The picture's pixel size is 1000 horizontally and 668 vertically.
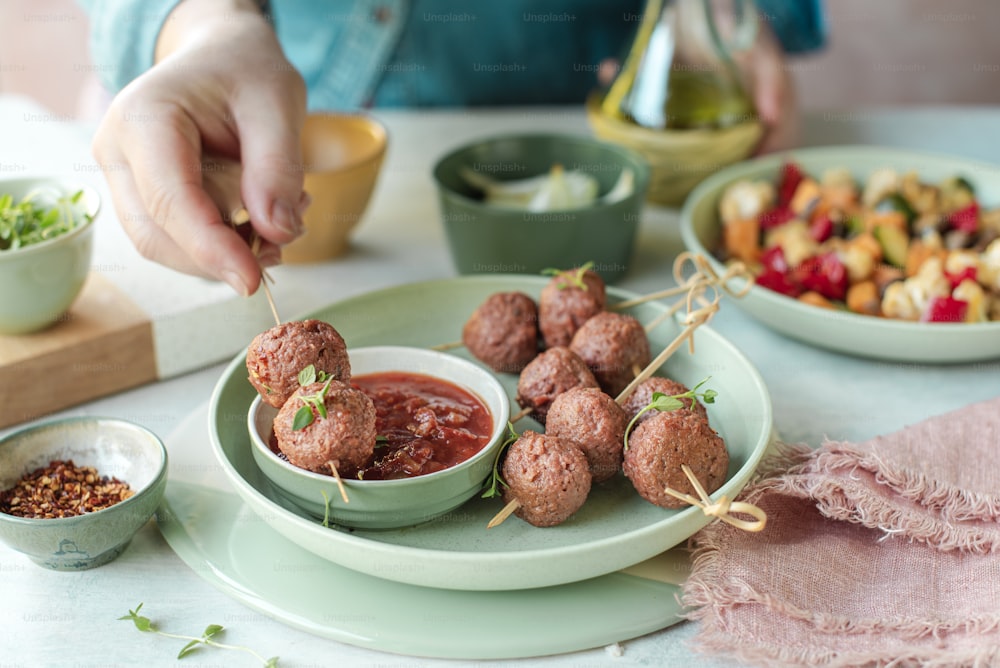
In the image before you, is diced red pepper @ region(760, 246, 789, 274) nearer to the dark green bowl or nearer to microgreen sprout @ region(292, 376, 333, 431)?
the dark green bowl

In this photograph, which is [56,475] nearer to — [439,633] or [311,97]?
[439,633]

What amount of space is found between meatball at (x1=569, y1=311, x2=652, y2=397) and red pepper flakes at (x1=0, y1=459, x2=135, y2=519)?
91cm

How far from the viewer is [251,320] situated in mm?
2326

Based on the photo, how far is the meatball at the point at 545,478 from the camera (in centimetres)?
159

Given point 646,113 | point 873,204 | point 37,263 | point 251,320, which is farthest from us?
point 646,113

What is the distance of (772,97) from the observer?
9.96 feet

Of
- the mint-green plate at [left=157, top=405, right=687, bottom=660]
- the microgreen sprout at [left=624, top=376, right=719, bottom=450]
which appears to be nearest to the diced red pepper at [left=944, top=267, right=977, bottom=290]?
the microgreen sprout at [left=624, top=376, right=719, bottom=450]

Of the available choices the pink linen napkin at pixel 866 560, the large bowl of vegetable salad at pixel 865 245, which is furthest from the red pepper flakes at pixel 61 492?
the large bowl of vegetable salad at pixel 865 245

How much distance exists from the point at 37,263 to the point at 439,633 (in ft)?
3.91

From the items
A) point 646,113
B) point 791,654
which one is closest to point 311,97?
point 646,113

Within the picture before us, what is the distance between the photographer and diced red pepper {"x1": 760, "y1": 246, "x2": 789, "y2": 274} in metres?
2.47

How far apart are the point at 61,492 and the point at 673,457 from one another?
1.07 m

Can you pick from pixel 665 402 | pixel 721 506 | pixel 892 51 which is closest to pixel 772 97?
pixel 665 402

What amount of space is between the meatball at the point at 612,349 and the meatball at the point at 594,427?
19 centimetres
